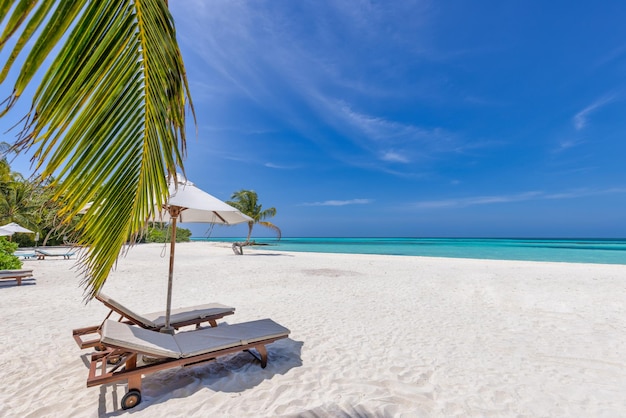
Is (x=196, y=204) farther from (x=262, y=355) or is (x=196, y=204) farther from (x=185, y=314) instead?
(x=262, y=355)

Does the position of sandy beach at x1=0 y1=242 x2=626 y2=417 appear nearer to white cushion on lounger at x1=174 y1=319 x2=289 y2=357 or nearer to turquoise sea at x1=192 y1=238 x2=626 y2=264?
white cushion on lounger at x1=174 y1=319 x2=289 y2=357

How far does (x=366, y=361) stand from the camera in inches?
145

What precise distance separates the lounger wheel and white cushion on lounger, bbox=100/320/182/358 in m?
0.34

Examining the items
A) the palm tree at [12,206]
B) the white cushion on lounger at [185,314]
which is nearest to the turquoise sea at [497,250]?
the palm tree at [12,206]

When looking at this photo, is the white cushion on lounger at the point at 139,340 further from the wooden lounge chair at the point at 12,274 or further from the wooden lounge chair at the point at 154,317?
the wooden lounge chair at the point at 12,274

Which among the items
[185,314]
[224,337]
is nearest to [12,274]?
[185,314]

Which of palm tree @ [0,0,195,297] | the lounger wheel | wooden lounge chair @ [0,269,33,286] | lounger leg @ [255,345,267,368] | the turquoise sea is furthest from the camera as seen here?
the turquoise sea

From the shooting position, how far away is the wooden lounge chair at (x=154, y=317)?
377 cm

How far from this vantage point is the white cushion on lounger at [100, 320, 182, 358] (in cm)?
284

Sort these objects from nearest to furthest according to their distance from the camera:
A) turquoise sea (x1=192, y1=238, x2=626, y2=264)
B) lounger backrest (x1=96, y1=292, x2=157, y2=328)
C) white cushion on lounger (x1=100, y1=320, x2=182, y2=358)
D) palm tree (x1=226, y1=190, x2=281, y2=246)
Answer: white cushion on lounger (x1=100, y1=320, x2=182, y2=358)
lounger backrest (x1=96, y1=292, x2=157, y2=328)
turquoise sea (x1=192, y1=238, x2=626, y2=264)
palm tree (x1=226, y1=190, x2=281, y2=246)

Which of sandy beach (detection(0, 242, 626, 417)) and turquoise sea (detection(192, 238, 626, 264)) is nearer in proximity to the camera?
sandy beach (detection(0, 242, 626, 417))

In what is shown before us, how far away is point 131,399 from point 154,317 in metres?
1.90

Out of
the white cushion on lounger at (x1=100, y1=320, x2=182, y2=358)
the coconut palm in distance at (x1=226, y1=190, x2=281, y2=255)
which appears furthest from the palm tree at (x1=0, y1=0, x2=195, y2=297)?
the coconut palm in distance at (x1=226, y1=190, x2=281, y2=255)

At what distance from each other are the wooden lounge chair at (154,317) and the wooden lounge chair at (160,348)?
0.44m
